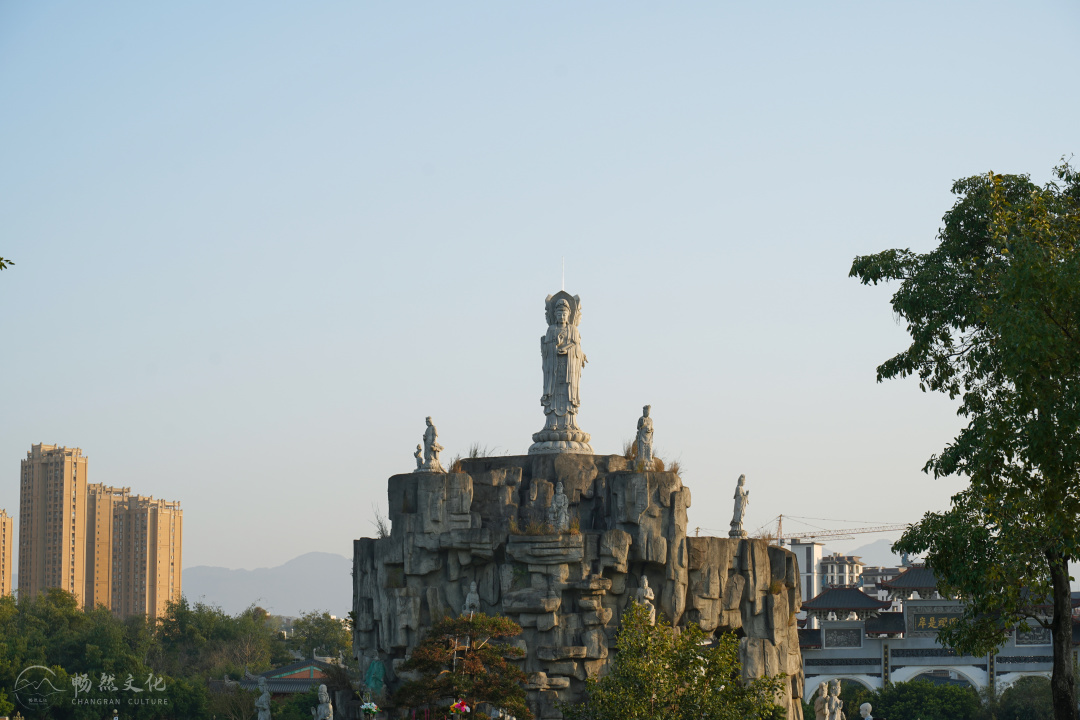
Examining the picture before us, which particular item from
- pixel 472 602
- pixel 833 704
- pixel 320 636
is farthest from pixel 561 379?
pixel 320 636

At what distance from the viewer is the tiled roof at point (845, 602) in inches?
1556

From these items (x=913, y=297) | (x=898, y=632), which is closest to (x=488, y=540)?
(x=913, y=297)

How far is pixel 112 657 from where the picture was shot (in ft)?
143

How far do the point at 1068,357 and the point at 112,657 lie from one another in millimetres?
40239

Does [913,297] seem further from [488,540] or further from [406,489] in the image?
[406,489]

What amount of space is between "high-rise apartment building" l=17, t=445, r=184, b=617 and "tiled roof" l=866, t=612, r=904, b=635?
4840 centimetres

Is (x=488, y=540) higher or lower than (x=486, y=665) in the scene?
higher

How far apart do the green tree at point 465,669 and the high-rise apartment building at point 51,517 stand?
5860cm

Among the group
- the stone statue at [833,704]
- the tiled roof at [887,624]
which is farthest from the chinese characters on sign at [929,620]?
the stone statue at [833,704]

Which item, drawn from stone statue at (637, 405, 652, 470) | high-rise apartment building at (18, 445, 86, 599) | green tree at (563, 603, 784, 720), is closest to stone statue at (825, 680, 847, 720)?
stone statue at (637, 405, 652, 470)

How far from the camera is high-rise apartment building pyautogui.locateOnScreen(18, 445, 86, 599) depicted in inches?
2857

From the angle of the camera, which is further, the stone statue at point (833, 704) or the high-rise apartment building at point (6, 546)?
the high-rise apartment building at point (6, 546)

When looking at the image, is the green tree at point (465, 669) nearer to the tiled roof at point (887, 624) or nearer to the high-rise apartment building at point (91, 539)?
the tiled roof at point (887, 624)

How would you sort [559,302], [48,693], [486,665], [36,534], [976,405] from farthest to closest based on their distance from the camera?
[36,534]
[48,693]
[559,302]
[486,665]
[976,405]
